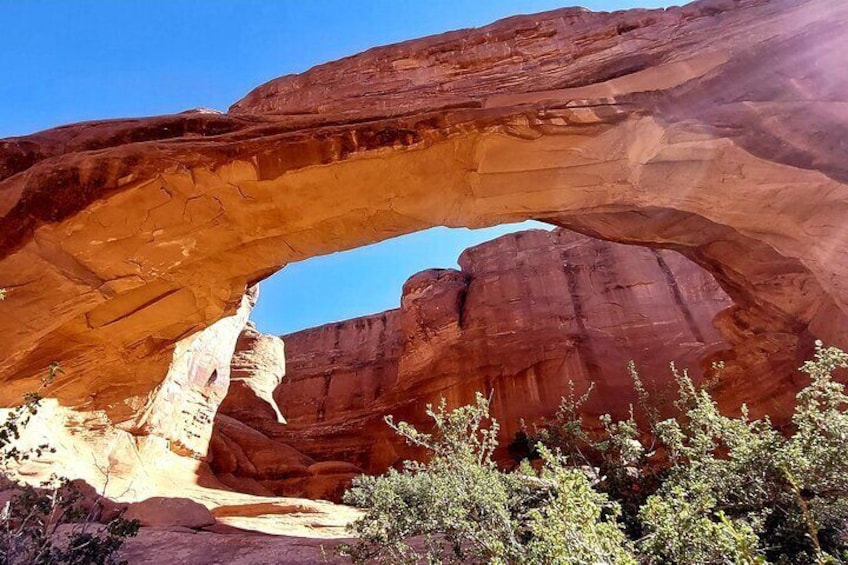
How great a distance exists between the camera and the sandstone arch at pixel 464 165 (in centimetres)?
763

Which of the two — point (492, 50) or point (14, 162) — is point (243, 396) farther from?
point (492, 50)

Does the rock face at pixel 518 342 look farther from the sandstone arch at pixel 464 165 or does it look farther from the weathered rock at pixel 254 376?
the sandstone arch at pixel 464 165

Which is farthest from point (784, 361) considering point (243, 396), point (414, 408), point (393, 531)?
point (243, 396)

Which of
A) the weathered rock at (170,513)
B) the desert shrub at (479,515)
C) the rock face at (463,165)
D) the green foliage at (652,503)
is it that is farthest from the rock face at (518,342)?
the green foliage at (652,503)

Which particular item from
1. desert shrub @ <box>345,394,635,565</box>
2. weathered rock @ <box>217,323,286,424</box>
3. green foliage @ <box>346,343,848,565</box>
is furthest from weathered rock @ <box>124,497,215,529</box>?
weathered rock @ <box>217,323,286,424</box>

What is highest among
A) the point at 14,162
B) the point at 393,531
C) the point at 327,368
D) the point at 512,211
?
the point at 327,368

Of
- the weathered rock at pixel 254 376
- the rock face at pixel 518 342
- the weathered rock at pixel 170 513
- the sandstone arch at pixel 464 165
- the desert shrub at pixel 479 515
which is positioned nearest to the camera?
the desert shrub at pixel 479 515

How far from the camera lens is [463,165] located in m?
8.52

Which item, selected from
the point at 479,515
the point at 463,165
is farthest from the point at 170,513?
the point at 463,165

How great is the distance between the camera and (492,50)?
987 cm

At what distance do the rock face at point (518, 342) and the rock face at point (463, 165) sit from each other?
34.9 ft

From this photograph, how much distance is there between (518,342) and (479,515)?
16.2 m

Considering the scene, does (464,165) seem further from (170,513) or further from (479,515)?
(170,513)

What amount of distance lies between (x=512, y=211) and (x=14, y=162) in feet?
28.5
